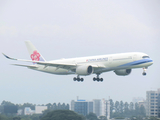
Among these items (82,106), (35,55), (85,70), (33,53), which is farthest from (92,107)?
(85,70)

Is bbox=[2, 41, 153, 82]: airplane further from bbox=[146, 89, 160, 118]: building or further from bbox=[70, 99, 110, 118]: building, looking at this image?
bbox=[70, 99, 110, 118]: building

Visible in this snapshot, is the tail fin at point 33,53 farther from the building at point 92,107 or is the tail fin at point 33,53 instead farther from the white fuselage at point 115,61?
the building at point 92,107

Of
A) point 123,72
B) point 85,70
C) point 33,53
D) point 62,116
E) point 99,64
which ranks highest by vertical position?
point 33,53

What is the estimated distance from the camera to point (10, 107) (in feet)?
313

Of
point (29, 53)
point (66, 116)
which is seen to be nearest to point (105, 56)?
point (66, 116)

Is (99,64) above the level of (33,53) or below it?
below

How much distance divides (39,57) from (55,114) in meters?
14.0

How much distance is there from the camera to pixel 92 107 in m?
133

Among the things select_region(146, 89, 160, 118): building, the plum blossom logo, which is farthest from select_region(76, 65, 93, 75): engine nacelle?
select_region(146, 89, 160, 118): building

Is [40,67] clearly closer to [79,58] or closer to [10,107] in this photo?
[79,58]

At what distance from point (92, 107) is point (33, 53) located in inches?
A: 2415

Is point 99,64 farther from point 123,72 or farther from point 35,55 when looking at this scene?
point 35,55

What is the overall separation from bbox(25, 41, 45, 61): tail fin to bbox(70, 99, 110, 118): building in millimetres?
51170

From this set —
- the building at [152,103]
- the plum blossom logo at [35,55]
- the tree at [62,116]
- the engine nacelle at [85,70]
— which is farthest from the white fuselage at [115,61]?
the building at [152,103]
